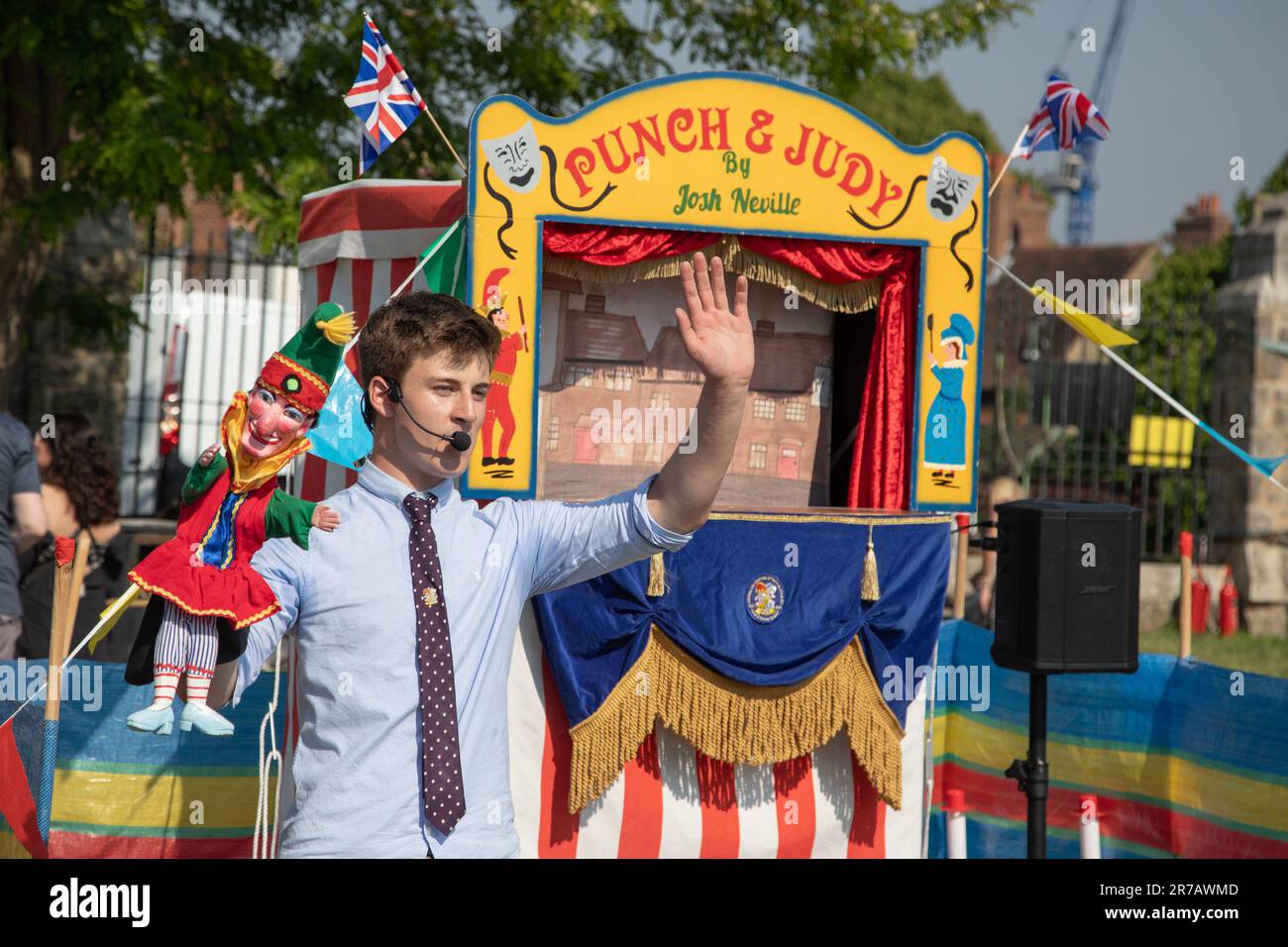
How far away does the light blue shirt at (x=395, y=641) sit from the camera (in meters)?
2.88

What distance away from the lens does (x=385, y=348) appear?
3070 mm

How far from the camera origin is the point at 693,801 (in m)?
5.63

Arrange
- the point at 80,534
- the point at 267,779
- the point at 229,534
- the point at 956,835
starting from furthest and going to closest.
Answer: the point at 80,534
the point at 956,835
the point at 267,779
the point at 229,534

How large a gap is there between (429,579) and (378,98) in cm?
345

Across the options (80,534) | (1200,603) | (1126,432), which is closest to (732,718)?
(80,534)

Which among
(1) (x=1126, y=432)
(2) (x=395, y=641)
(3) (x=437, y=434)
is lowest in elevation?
(2) (x=395, y=641)

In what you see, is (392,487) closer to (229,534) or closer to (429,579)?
(429,579)

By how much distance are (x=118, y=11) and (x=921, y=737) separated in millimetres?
6514

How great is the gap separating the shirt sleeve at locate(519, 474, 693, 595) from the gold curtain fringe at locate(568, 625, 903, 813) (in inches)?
88.2

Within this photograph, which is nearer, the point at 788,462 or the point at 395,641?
the point at 395,641

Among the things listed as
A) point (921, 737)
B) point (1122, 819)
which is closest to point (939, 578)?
point (921, 737)

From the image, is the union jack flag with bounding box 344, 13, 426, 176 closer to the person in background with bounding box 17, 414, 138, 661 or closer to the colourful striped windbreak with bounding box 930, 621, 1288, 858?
the person in background with bounding box 17, 414, 138, 661

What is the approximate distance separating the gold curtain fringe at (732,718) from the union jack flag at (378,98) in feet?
7.30
